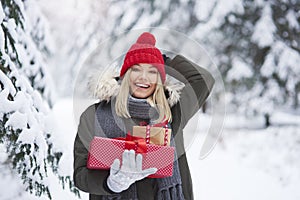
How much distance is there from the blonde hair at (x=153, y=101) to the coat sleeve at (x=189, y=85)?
8cm

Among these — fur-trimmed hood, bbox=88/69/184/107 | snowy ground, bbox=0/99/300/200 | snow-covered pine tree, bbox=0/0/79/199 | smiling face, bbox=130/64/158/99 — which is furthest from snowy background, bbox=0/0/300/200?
smiling face, bbox=130/64/158/99

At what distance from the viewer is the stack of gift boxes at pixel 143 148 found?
1422 mm

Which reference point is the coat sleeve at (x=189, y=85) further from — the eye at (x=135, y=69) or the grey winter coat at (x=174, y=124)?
the eye at (x=135, y=69)

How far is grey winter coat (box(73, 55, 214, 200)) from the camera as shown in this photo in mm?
1543

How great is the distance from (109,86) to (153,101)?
0.58 ft

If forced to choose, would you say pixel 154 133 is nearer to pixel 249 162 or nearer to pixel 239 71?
pixel 249 162

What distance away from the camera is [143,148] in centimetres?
142

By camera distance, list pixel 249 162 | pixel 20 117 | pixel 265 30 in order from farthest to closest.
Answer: pixel 265 30 < pixel 249 162 < pixel 20 117

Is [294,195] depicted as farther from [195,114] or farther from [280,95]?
[195,114]

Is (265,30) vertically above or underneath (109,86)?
above

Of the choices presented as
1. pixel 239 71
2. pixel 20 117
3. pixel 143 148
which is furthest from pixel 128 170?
pixel 239 71

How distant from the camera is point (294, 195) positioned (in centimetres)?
483

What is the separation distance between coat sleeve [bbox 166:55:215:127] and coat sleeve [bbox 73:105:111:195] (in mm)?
340

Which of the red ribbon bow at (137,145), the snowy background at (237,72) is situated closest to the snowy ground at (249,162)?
the snowy background at (237,72)
